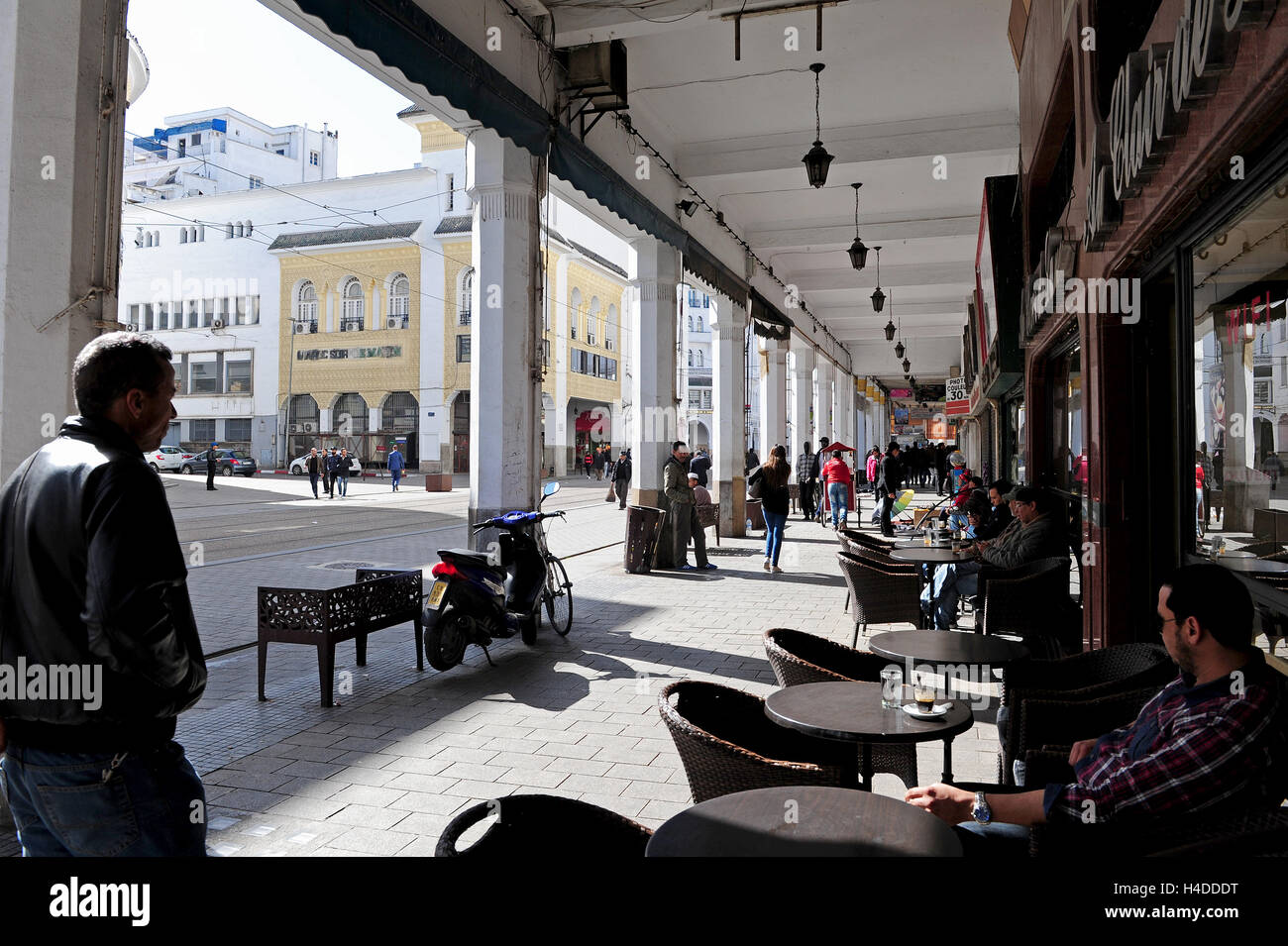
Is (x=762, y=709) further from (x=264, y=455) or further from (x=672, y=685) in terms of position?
(x=264, y=455)

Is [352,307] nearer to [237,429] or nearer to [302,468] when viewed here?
[302,468]

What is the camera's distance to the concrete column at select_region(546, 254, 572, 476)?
4162 cm

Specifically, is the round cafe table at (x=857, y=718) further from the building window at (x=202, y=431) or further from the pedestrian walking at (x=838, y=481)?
the building window at (x=202, y=431)

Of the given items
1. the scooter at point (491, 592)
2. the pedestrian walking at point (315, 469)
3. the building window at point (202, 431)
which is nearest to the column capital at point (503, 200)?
the scooter at point (491, 592)

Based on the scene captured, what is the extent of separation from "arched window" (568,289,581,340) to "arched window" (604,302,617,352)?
3557 mm

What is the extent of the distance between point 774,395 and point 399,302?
27.0 metres

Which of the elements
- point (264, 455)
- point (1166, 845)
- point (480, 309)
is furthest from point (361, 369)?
point (1166, 845)

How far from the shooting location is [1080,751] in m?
2.79

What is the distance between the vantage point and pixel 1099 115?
491 centimetres

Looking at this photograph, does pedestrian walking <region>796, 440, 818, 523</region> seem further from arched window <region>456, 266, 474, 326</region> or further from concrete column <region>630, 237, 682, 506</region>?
arched window <region>456, 266, 474, 326</region>

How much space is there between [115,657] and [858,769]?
255 centimetres

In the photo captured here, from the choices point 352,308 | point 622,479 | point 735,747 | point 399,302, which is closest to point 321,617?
point 735,747

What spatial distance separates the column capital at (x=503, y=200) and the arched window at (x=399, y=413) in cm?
3551

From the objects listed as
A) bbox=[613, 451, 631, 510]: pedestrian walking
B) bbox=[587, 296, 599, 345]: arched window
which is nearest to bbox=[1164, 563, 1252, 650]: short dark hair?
bbox=[613, 451, 631, 510]: pedestrian walking
